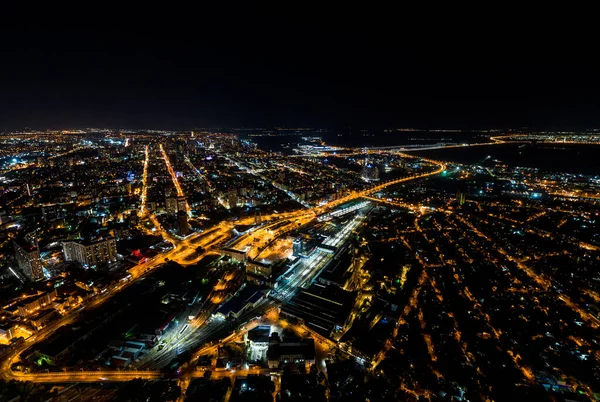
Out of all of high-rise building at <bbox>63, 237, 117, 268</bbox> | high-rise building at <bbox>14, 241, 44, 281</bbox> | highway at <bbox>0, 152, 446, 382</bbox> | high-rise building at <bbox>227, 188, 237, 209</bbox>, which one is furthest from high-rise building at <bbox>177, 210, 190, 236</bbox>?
high-rise building at <bbox>14, 241, 44, 281</bbox>

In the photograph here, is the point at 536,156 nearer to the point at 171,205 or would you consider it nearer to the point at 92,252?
the point at 171,205

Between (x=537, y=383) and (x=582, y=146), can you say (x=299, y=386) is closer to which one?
(x=537, y=383)

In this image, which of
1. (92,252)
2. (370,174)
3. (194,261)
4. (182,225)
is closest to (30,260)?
(92,252)

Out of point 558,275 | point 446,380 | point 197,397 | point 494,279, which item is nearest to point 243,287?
point 197,397

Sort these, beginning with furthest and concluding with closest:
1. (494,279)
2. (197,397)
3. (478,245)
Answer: (478,245) < (494,279) < (197,397)

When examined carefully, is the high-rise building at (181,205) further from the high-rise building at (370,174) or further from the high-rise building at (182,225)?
the high-rise building at (370,174)

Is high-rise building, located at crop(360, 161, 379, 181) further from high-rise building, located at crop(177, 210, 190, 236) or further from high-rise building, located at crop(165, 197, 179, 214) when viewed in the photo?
high-rise building, located at crop(177, 210, 190, 236)
